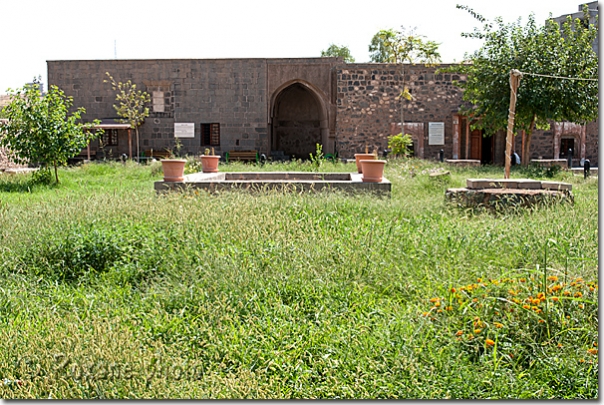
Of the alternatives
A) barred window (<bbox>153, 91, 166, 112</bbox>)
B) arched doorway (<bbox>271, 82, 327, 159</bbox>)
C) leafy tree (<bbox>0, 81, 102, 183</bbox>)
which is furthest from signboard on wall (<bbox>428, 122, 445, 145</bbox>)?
leafy tree (<bbox>0, 81, 102, 183</bbox>)

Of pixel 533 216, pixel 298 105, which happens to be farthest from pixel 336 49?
pixel 533 216

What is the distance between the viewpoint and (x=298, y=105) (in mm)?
28703

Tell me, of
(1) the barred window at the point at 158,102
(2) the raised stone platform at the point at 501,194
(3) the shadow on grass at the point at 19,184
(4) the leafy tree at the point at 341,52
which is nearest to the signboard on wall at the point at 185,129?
(1) the barred window at the point at 158,102

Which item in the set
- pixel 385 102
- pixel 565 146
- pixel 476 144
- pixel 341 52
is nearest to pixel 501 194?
pixel 385 102

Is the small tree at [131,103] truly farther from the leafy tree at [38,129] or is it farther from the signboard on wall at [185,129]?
the leafy tree at [38,129]

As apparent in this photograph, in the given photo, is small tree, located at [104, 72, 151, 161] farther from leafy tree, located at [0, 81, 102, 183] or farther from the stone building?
leafy tree, located at [0, 81, 102, 183]

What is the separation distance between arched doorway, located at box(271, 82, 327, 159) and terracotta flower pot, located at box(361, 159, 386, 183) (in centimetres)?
1845

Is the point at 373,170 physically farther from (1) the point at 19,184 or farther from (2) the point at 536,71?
(2) the point at 536,71

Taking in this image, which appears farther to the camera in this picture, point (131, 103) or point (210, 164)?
point (131, 103)

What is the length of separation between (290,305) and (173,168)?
622 centimetres

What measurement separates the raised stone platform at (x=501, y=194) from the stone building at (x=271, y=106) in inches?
595

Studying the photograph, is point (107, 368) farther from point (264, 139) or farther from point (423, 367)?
point (264, 139)

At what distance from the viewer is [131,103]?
81.1 feet

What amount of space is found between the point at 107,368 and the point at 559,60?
18329mm
